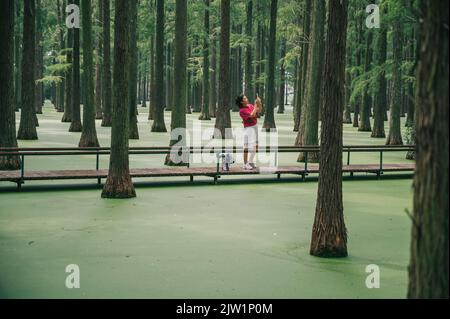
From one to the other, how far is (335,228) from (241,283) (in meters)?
2.07

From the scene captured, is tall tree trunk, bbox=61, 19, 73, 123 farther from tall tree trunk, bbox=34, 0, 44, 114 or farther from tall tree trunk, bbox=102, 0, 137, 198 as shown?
tall tree trunk, bbox=102, 0, 137, 198

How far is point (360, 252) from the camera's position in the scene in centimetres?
998

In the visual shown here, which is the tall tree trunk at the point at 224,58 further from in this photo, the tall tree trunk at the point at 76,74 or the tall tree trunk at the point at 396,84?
the tall tree trunk at the point at 396,84

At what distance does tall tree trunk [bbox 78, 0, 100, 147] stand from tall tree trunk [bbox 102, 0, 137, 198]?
980cm

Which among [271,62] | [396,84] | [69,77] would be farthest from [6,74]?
[69,77]

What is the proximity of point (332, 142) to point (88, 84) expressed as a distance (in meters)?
15.5

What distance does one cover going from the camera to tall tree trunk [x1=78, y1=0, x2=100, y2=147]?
23.6m

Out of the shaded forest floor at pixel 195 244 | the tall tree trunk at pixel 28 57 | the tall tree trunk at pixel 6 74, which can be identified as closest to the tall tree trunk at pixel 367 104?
the tall tree trunk at pixel 28 57

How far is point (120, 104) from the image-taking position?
13.8 m

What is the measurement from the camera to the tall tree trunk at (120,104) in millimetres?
13672

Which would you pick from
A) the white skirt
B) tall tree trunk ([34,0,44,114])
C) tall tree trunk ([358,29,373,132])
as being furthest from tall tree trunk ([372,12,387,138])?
tall tree trunk ([34,0,44,114])

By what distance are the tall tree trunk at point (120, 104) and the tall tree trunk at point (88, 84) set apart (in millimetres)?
9802

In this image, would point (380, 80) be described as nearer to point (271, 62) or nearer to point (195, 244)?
point (271, 62)
